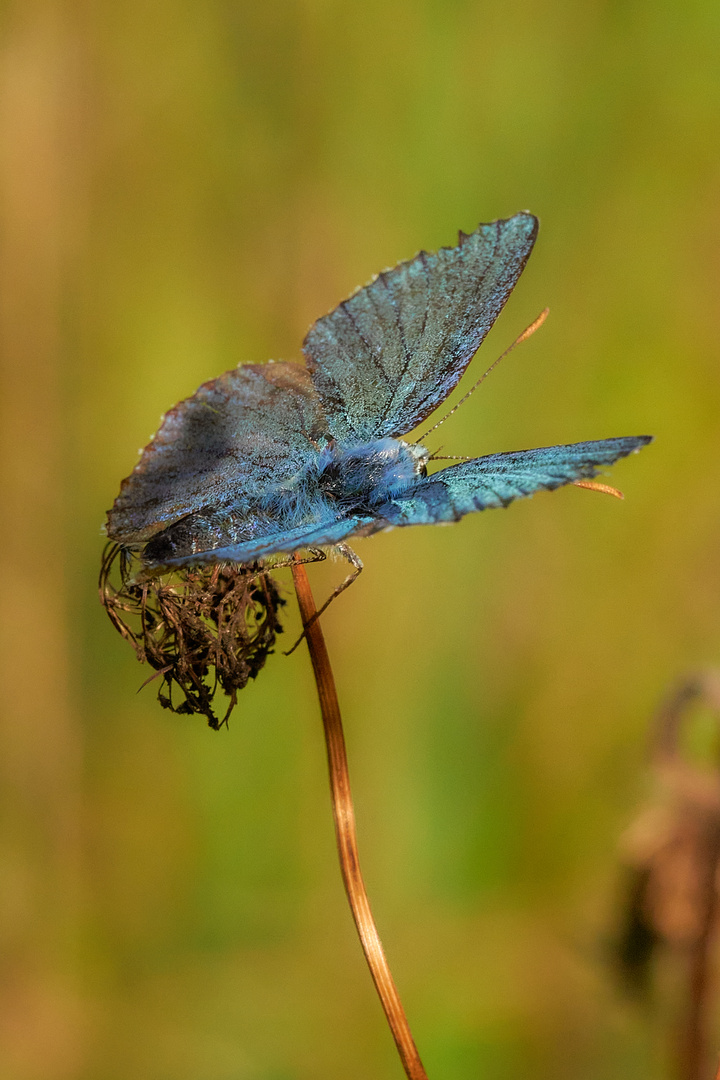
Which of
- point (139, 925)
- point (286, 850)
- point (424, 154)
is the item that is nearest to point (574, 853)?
point (286, 850)

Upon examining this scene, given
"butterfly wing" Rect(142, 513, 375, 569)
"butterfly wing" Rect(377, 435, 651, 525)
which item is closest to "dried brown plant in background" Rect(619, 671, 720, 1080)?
"butterfly wing" Rect(377, 435, 651, 525)

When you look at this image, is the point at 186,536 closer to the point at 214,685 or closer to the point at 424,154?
the point at 214,685

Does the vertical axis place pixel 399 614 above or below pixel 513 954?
above

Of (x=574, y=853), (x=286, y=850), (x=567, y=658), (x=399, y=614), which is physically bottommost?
(x=574, y=853)

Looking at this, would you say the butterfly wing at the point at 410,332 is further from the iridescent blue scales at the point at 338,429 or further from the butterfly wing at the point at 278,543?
the butterfly wing at the point at 278,543

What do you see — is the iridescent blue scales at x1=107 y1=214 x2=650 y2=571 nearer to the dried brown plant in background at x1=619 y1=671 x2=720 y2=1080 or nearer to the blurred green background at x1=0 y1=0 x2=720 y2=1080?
the dried brown plant in background at x1=619 y1=671 x2=720 y2=1080

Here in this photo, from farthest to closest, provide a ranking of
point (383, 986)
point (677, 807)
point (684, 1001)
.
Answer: point (684, 1001) < point (677, 807) < point (383, 986)

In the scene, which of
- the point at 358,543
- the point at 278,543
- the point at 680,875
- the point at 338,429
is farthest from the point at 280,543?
the point at 358,543

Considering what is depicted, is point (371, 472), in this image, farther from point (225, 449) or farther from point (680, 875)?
point (680, 875)
